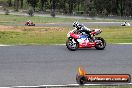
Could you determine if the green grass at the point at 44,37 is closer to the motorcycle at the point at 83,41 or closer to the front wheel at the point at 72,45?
the motorcycle at the point at 83,41

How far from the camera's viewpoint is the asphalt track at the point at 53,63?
36.1ft

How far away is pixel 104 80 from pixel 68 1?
95000 millimetres

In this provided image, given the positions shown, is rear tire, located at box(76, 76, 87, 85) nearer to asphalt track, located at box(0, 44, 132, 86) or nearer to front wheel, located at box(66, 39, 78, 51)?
asphalt track, located at box(0, 44, 132, 86)

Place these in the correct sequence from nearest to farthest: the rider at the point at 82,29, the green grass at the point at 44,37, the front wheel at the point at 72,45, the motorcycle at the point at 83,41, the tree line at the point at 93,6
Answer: the front wheel at the point at 72,45 < the motorcycle at the point at 83,41 < the rider at the point at 82,29 < the green grass at the point at 44,37 < the tree line at the point at 93,6

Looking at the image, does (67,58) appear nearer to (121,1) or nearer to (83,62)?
(83,62)

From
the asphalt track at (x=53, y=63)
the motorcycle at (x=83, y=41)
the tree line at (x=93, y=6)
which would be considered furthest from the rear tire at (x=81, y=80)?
the tree line at (x=93, y=6)

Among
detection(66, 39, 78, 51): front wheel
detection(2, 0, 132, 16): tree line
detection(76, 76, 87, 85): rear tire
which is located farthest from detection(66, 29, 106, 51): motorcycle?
detection(2, 0, 132, 16): tree line

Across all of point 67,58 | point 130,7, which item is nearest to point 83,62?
→ point 67,58

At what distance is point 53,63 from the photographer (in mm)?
13492

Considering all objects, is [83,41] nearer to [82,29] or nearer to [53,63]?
[82,29]

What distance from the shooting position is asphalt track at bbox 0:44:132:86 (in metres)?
11.0

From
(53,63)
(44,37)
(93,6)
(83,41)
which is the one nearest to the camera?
(53,63)

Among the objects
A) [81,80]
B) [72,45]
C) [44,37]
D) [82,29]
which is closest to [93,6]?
[44,37]

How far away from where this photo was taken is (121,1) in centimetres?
10081
